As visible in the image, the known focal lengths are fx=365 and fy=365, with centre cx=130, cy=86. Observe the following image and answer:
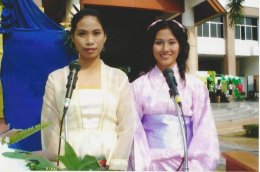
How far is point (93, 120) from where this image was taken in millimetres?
2018

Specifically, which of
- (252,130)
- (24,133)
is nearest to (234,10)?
(252,130)

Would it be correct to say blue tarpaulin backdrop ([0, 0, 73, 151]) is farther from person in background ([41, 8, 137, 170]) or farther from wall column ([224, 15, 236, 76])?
wall column ([224, 15, 236, 76])

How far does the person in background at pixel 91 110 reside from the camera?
1971 mm

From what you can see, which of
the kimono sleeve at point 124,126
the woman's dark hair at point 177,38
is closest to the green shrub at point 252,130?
the woman's dark hair at point 177,38

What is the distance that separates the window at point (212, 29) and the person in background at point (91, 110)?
59.8ft

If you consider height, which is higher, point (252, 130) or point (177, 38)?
point (177, 38)

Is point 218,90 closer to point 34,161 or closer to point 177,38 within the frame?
point 177,38

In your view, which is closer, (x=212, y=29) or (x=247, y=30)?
(x=212, y=29)

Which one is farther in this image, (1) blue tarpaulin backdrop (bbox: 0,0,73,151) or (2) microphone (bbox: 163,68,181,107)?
(1) blue tarpaulin backdrop (bbox: 0,0,73,151)

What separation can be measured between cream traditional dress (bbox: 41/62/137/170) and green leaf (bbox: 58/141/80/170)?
41 centimetres

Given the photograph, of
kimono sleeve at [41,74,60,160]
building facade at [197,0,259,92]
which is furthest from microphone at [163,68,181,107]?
building facade at [197,0,259,92]

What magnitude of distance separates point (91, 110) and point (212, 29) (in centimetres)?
1902

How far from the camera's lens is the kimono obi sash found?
215cm

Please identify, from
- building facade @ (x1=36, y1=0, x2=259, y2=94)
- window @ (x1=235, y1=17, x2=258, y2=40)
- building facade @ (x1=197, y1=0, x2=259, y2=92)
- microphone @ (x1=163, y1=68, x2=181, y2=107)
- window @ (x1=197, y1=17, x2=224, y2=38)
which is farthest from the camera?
window @ (x1=235, y1=17, x2=258, y2=40)
